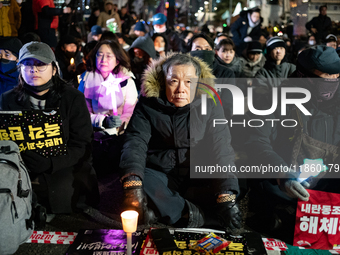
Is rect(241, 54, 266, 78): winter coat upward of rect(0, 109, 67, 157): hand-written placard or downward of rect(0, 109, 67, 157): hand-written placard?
upward

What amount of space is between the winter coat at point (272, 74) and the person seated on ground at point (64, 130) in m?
3.07

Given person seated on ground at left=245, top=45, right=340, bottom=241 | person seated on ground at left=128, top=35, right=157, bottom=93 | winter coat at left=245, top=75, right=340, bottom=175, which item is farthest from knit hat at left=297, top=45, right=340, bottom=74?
person seated on ground at left=128, top=35, right=157, bottom=93

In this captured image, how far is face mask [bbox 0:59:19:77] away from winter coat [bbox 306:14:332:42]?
30.2 ft

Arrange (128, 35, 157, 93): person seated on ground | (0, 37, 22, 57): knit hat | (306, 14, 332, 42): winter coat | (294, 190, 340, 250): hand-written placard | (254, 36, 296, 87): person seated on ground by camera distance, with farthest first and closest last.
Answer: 1. (306, 14, 332, 42): winter coat
2. (128, 35, 157, 93): person seated on ground
3. (254, 36, 296, 87): person seated on ground
4. (0, 37, 22, 57): knit hat
5. (294, 190, 340, 250): hand-written placard

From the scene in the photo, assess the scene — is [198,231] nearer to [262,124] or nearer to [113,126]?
[262,124]

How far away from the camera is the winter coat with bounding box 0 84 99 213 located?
2.90 meters

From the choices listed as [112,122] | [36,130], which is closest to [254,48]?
[112,122]

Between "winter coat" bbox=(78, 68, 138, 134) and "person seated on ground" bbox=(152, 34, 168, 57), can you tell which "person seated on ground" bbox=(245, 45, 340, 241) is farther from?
"person seated on ground" bbox=(152, 34, 168, 57)

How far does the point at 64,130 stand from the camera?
302cm

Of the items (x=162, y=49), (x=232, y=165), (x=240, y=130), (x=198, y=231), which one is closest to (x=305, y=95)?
(x=240, y=130)

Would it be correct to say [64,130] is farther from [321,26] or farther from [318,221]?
[321,26]

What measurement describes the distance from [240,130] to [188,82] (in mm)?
1003

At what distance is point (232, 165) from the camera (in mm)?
2842

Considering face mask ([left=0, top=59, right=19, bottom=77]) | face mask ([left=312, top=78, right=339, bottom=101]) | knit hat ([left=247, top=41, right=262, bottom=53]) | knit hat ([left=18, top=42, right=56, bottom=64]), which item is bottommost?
face mask ([left=312, top=78, right=339, bottom=101])
